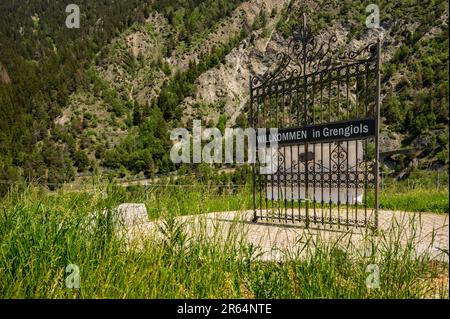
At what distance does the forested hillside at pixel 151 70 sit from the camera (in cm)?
5615

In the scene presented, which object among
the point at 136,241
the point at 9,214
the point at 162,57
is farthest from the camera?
the point at 162,57

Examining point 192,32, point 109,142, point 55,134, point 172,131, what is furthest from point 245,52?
point 55,134

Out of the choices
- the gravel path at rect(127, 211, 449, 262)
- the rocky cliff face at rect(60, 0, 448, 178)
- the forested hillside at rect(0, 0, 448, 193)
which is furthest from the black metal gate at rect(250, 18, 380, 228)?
the rocky cliff face at rect(60, 0, 448, 178)

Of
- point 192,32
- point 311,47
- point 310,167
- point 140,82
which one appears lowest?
point 310,167

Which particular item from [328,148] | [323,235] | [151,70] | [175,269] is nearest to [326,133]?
[328,148]

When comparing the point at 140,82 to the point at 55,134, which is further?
the point at 140,82

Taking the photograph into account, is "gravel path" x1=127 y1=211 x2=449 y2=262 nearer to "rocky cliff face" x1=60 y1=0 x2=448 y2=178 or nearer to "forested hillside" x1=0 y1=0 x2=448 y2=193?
"forested hillside" x1=0 y1=0 x2=448 y2=193

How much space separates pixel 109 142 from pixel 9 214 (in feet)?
245

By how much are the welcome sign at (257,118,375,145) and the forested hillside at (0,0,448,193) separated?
39.5m

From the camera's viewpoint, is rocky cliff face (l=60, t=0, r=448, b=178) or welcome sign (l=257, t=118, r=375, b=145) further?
rocky cliff face (l=60, t=0, r=448, b=178)

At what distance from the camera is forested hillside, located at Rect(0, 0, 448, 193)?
56.2 metres

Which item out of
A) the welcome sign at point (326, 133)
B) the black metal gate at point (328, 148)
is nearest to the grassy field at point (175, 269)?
the black metal gate at point (328, 148)
